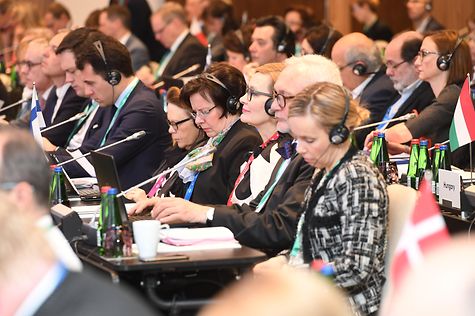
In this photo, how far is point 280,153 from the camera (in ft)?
11.9

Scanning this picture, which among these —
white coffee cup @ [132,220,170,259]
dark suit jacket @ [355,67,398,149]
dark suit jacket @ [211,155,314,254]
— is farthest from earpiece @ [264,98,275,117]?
dark suit jacket @ [355,67,398,149]

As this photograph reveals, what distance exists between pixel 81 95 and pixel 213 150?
72.9 inches

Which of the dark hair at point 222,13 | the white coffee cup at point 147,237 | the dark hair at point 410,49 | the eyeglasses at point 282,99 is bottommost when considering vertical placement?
the dark hair at point 222,13

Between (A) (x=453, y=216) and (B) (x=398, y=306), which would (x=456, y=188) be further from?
(B) (x=398, y=306)

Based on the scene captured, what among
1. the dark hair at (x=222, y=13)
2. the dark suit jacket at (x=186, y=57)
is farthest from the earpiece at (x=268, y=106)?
the dark hair at (x=222, y=13)

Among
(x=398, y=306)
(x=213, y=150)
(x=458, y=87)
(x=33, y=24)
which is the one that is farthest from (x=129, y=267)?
(x=33, y=24)

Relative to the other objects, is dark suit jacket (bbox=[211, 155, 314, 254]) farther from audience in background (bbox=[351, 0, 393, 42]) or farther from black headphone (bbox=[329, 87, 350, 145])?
audience in background (bbox=[351, 0, 393, 42])

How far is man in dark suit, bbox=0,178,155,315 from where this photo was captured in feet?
5.47

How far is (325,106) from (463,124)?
1.27 meters

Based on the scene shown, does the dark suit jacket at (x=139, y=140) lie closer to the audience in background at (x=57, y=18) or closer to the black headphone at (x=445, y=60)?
the black headphone at (x=445, y=60)

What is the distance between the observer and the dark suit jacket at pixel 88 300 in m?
1.69

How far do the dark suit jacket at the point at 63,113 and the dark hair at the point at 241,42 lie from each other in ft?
4.65

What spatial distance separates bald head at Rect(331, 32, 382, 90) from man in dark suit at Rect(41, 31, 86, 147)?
5.14ft

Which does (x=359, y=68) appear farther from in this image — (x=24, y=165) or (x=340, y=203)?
(x=24, y=165)
